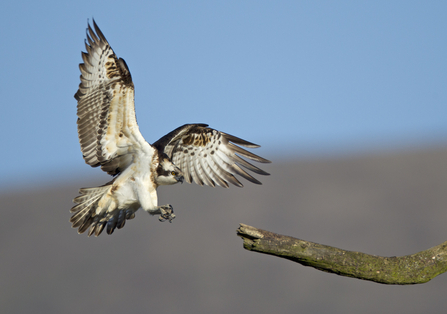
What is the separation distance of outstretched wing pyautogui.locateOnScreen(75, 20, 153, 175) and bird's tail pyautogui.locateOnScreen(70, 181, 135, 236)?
1.57ft

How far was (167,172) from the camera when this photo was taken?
8.31 m

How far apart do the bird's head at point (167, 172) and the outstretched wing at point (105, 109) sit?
0.35 m

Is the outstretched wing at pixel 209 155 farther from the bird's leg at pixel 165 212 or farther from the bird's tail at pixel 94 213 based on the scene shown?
the bird's leg at pixel 165 212

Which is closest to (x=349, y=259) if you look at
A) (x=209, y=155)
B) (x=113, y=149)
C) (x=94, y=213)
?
(x=113, y=149)

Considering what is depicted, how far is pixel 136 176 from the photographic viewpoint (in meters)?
8.39

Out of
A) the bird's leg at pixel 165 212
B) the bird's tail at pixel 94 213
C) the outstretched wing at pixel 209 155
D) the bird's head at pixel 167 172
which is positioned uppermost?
the outstretched wing at pixel 209 155

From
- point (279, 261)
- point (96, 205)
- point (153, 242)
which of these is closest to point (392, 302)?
point (279, 261)

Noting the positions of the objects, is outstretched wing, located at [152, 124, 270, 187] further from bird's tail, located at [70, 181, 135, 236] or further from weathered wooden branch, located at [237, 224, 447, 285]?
weathered wooden branch, located at [237, 224, 447, 285]

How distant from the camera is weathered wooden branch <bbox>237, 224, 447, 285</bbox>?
614 centimetres

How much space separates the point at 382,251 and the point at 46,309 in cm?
2193

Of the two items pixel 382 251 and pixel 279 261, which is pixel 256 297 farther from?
pixel 382 251

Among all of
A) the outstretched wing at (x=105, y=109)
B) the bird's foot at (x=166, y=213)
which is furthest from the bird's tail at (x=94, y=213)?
the bird's foot at (x=166, y=213)

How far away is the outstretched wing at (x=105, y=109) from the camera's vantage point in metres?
7.95

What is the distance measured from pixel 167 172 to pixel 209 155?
6.17 feet
